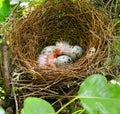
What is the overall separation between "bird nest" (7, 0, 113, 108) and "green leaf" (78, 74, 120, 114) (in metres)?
0.18

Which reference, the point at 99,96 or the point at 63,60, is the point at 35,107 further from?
the point at 63,60

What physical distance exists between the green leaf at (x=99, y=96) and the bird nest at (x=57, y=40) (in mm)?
176

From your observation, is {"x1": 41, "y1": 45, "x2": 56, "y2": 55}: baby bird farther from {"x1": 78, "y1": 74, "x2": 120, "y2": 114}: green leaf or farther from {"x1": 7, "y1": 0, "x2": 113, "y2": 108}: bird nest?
{"x1": 78, "y1": 74, "x2": 120, "y2": 114}: green leaf

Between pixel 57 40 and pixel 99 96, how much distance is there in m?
0.69

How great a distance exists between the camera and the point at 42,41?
1.59 m

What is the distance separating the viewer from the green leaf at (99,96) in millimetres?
924

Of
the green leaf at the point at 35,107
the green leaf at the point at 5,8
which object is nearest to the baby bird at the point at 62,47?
the green leaf at the point at 5,8

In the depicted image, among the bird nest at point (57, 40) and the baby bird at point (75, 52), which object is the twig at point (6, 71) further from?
the baby bird at point (75, 52)

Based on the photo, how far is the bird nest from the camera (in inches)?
45.9

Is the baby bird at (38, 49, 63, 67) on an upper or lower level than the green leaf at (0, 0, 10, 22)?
lower

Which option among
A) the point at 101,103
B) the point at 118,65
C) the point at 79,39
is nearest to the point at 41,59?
the point at 79,39

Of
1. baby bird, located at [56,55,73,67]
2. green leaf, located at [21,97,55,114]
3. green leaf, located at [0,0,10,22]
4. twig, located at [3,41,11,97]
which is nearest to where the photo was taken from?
green leaf, located at [21,97,55,114]

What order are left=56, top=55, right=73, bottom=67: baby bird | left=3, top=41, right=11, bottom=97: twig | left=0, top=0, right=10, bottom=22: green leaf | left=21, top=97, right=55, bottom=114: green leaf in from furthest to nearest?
left=56, top=55, right=73, bottom=67: baby bird < left=0, top=0, right=10, bottom=22: green leaf < left=3, top=41, right=11, bottom=97: twig < left=21, top=97, right=55, bottom=114: green leaf

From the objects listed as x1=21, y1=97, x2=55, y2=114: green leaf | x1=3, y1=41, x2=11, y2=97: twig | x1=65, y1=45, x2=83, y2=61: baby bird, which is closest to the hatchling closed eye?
x1=65, y1=45, x2=83, y2=61: baby bird
